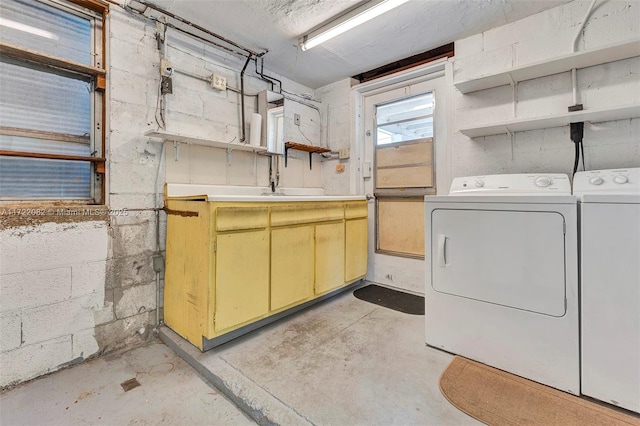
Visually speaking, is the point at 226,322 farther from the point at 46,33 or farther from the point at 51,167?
the point at 46,33

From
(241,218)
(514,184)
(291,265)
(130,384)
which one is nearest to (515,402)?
(514,184)

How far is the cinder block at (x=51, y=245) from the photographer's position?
64.6 inches

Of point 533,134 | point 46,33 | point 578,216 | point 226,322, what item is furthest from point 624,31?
point 46,33

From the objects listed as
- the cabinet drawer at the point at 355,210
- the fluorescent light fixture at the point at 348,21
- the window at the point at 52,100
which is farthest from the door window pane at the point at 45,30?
the cabinet drawer at the point at 355,210

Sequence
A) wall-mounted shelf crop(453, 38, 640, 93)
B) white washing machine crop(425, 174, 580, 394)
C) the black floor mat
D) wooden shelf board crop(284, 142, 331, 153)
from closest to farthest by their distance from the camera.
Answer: white washing machine crop(425, 174, 580, 394)
wall-mounted shelf crop(453, 38, 640, 93)
the black floor mat
wooden shelf board crop(284, 142, 331, 153)

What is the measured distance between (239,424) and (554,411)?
4.89 ft

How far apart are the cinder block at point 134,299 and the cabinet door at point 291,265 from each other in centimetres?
94

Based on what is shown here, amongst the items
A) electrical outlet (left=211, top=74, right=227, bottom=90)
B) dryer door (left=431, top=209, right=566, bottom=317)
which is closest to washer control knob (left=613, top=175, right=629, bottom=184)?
dryer door (left=431, top=209, right=566, bottom=317)

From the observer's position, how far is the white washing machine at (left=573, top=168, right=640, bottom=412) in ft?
4.41

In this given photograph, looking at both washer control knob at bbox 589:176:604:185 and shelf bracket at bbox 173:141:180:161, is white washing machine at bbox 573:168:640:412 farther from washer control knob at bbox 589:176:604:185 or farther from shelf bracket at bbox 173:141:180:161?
shelf bracket at bbox 173:141:180:161

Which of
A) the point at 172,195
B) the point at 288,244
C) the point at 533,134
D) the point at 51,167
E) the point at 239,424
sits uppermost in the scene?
the point at 533,134

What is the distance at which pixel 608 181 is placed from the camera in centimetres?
183

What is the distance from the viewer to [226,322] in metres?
1.86

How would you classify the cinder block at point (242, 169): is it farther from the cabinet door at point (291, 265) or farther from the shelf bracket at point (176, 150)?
the cabinet door at point (291, 265)
